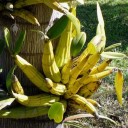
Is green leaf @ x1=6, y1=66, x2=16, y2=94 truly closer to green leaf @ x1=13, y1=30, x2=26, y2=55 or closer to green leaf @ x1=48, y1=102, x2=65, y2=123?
green leaf @ x1=13, y1=30, x2=26, y2=55

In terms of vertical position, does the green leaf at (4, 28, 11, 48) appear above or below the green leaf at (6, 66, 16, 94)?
above

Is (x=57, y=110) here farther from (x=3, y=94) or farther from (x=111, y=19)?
(x=111, y=19)

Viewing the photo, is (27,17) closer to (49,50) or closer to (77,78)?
(49,50)

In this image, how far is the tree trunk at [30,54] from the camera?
5.75ft

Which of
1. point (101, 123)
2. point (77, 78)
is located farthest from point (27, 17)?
point (101, 123)

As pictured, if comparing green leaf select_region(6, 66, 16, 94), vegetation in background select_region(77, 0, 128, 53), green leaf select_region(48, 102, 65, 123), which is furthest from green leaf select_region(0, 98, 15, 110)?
vegetation in background select_region(77, 0, 128, 53)

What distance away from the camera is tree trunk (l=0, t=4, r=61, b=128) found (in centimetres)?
175

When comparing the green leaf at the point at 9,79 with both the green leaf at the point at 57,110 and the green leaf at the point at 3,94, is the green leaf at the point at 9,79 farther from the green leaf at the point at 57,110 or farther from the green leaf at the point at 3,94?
the green leaf at the point at 57,110

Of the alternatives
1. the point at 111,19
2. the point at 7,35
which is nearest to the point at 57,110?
the point at 7,35

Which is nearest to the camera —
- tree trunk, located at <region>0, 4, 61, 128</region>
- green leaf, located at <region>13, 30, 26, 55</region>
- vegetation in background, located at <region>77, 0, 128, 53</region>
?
green leaf, located at <region>13, 30, 26, 55</region>

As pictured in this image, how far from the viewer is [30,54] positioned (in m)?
1.81

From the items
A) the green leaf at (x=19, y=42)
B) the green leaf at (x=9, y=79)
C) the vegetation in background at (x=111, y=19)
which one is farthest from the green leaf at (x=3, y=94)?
the vegetation in background at (x=111, y=19)

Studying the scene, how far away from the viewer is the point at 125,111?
2.72m

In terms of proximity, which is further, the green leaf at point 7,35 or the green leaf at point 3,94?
the green leaf at point 3,94
